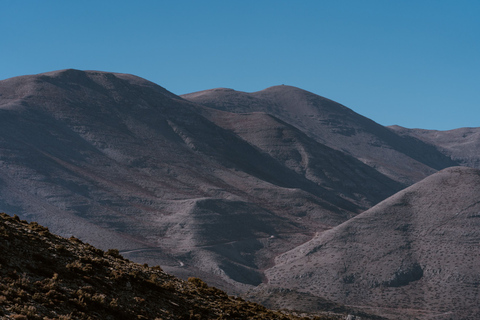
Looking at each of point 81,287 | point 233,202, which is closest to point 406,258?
point 233,202

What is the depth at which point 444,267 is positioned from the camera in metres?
85.0

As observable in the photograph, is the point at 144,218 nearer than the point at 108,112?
Yes

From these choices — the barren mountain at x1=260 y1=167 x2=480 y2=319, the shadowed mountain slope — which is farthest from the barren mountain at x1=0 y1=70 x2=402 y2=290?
the barren mountain at x1=260 y1=167 x2=480 y2=319

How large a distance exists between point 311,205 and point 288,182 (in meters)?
27.7

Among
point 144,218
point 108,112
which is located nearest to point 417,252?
point 144,218

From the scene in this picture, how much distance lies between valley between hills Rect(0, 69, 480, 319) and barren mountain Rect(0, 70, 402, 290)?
0.41 meters

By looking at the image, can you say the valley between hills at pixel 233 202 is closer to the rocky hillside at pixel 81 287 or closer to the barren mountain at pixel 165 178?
the barren mountain at pixel 165 178

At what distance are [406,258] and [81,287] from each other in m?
76.8

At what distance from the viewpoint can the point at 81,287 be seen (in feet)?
60.6

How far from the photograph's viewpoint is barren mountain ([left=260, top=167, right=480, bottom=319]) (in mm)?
79062

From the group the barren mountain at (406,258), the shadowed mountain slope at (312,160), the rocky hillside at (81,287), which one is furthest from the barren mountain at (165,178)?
the rocky hillside at (81,287)

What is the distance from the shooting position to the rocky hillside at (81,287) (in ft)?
54.0

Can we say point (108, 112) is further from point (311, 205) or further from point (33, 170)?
point (311, 205)

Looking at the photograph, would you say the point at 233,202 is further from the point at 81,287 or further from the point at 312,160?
the point at 81,287
